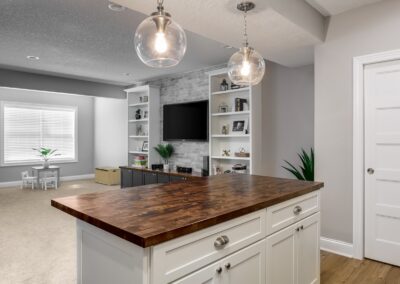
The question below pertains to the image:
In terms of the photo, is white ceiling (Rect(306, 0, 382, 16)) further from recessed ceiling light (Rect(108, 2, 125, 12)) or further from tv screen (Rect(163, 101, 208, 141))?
tv screen (Rect(163, 101, 208, 141))

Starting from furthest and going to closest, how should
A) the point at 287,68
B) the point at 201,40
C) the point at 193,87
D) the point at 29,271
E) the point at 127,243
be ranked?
the point at 193,87 → the point at 287,68 → the point at 201,40 → the point at 29,271 → the point at 127,243

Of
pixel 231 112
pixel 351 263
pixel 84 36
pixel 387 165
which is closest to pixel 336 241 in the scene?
pixel 351 263

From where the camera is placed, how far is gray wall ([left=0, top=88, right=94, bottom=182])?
7636 millimetres

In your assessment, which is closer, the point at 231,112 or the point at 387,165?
the point at 387,165

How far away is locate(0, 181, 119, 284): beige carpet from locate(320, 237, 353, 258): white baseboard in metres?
2.64

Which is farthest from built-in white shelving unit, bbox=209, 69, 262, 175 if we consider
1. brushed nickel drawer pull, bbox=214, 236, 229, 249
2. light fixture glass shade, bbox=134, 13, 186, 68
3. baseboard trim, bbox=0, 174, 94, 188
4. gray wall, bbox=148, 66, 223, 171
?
baseboard trim, bbox=0, 174, 94, 188

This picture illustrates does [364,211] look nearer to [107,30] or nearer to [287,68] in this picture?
[287,68]

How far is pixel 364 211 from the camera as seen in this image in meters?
2.90

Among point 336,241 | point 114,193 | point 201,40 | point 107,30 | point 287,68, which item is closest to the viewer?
point 114,193

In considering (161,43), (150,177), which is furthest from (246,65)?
(150,177)

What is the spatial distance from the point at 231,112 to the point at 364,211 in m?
2.50

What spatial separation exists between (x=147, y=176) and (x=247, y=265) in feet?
14.3

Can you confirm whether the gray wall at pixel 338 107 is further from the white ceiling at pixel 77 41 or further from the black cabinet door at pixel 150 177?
the black cabinet door at pixel 150 177

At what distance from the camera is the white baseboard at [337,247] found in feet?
9.73
